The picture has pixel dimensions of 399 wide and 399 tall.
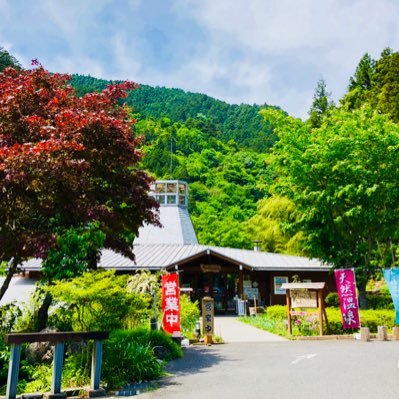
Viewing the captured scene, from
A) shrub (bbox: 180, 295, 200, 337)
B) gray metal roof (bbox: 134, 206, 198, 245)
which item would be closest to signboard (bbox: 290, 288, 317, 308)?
shrub (bbox: 180, 295, 200, 337)

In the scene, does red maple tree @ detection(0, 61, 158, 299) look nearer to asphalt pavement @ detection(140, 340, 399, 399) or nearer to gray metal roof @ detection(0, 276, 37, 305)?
asphalt pavement @ detection(140, 340, 399, 399)

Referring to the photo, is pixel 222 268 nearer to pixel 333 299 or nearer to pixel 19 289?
pixel 333 299

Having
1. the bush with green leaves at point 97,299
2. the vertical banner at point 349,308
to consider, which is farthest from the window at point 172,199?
the bush with green leaves at point 97,299

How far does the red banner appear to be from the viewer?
11668 mm

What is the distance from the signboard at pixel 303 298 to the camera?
14.0 meters

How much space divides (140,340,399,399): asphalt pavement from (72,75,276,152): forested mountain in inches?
2138

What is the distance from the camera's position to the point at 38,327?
9.42 m

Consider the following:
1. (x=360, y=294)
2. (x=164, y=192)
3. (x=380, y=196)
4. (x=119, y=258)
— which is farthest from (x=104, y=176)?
(x=164, y=192)

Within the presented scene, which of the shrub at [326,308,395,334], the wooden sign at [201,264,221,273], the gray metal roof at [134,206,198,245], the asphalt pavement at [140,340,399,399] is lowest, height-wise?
the asphalt pavement at [140,340,399,399]

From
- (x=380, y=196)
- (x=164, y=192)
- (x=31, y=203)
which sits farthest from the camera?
(x=164, y=192)

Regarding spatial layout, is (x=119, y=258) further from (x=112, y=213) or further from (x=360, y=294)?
(x=112, y=213)

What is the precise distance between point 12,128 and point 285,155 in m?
11.5

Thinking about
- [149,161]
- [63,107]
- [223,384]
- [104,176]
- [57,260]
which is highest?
[149,161]

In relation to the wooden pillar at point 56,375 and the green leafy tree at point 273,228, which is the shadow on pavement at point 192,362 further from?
the green leafy tree at point 273,228
